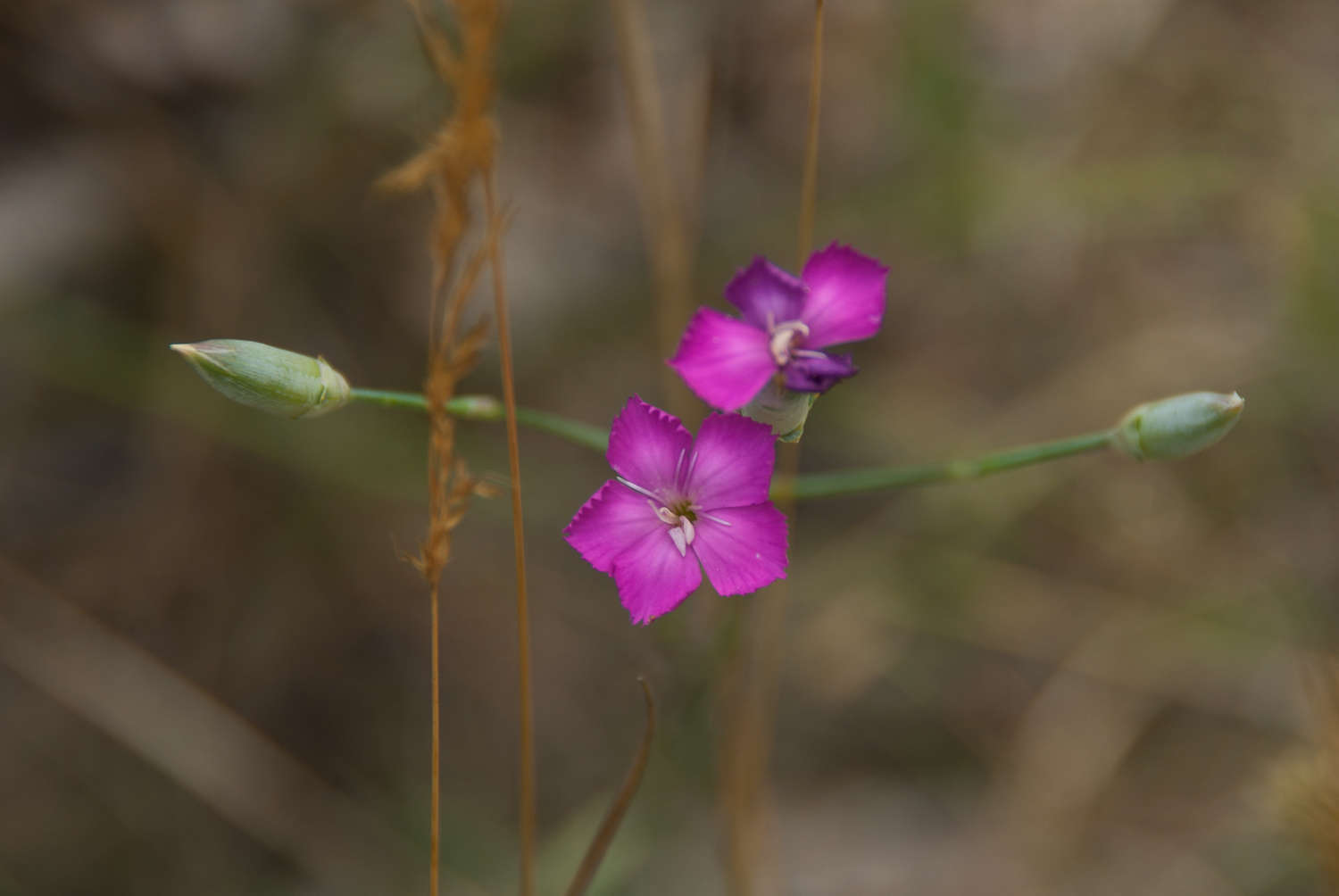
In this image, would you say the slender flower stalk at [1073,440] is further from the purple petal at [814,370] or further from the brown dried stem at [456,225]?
the purple petal at [814,370]

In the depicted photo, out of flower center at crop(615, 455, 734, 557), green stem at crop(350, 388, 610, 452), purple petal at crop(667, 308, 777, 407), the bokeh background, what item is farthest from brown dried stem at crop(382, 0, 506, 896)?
the bokeh background

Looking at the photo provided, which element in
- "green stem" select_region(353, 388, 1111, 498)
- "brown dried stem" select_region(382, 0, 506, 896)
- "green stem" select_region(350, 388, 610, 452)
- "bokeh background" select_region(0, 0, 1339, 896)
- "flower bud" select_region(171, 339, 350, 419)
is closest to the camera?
"brown dried stem" select_region(382, 0, 506, 896)

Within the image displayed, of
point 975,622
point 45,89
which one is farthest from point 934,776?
point 45,89

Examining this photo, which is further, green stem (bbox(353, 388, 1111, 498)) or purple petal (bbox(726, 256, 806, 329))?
green stem (bbox(353, 388, 1111, 498))

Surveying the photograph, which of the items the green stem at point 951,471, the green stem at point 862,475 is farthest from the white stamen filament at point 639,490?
the green stem at point 951,471

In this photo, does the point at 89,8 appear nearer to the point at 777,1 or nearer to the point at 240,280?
the point at 240,280

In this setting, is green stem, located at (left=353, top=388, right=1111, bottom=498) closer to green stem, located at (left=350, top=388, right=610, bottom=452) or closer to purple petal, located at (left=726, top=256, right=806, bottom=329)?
green stem, located at (left=350, top=388, right=610, bottom=452)
